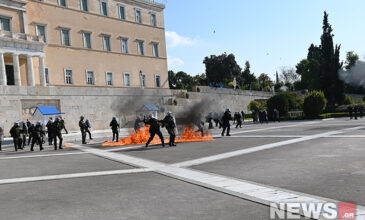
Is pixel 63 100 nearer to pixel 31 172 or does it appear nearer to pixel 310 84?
pixel 31 172

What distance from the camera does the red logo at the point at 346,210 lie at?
4.40m

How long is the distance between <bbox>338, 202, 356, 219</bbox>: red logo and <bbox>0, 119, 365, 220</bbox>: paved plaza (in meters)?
0.11

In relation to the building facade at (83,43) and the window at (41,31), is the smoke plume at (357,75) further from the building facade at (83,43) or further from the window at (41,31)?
the window at (41,31)

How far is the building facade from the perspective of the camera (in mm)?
33250

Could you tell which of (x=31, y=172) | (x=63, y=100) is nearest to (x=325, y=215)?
(x=31, y=172)

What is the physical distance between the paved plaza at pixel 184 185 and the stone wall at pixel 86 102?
12159 millimetres

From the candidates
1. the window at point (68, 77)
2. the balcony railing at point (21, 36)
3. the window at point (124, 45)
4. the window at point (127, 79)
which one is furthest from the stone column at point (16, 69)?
the window at point (124, 45)

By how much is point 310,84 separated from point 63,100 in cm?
6421

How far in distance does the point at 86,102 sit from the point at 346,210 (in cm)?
3196

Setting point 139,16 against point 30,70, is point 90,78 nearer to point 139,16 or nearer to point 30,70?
point 30,70

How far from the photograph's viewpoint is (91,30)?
4088 cm

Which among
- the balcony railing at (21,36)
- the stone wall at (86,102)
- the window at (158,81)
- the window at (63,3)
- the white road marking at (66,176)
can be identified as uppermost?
the window at (63,3)

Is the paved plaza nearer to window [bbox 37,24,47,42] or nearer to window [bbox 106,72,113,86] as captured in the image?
window [bbox 37,24,47,42]

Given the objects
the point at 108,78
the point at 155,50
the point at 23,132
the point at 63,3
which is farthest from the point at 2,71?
the point at 155,50
